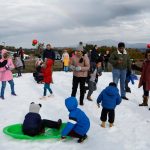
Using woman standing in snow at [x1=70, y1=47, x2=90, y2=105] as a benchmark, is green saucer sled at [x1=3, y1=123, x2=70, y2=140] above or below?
below

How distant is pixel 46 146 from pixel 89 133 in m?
1.42

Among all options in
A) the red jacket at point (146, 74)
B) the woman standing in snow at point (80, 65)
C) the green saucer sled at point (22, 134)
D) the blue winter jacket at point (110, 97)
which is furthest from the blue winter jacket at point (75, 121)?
the red jacket at point (146, 74)

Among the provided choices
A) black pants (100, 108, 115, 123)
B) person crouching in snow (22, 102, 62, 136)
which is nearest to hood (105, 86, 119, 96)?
black pants (100, 108, 115, 123)

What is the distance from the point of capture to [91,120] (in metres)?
9.77

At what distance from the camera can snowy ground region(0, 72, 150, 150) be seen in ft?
24.6

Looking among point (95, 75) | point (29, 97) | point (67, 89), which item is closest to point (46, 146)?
point (95, 75)

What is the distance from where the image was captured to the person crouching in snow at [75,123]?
7652 mm

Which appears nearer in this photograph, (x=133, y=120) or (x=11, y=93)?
(x=133, y=120)

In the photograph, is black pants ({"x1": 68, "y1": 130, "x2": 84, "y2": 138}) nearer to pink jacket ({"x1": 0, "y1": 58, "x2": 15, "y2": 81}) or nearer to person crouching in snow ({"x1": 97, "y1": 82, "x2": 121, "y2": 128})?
person crouching in snow ({"x1": 97, "y1": 82, "x2": 121, "y2": 128})

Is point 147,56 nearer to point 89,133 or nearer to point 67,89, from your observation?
point 89,133

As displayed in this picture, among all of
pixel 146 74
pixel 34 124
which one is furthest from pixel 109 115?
pixel 146 74

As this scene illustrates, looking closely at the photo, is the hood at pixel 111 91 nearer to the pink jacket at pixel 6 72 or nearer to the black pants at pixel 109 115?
the black pants at pixel 109 115

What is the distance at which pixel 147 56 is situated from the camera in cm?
1139

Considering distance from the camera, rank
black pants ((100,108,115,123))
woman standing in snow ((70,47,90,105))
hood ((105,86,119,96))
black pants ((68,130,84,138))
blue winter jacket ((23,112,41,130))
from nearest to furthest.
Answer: black pants ((68,130,84,138)) → blue winter jacket ((23,112,41,130)) → hood ((105,86,119,96)) → black pants ((100,108,115,123)) → woman standing in snow ((70,47,90,105))
